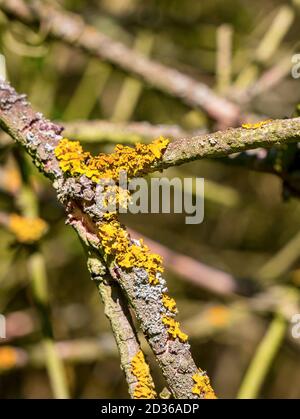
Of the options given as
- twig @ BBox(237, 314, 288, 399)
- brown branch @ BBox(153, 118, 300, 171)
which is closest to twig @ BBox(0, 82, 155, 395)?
brown branch @ BBox(153, 118, 300, 171)

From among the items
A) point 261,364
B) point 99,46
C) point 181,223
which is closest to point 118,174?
point 261,364

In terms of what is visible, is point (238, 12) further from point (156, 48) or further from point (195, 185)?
point (195, 185)

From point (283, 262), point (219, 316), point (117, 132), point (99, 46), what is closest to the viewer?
point (117, 132)

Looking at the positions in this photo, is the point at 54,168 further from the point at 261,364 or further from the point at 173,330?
the point at 261,364

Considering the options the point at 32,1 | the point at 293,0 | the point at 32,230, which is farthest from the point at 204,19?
the point at 32,230

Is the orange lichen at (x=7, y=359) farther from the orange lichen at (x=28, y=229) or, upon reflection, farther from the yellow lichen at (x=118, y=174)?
the yellow lichen at (x=118, y=174)

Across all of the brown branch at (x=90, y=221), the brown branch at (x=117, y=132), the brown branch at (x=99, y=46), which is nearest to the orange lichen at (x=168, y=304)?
the brown branch at (x=90, y=221)

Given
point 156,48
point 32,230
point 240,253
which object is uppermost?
point 156,48
